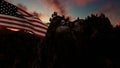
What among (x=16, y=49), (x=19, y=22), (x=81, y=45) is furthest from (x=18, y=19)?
(x=16, y=49)

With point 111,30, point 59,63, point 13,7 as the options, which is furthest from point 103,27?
point 13,7

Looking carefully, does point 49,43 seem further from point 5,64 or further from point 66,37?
point 5,64

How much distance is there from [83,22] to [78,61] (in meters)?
2.31

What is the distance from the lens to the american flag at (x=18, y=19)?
14.6 m

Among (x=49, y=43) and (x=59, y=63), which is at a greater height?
(x=49, y=43)

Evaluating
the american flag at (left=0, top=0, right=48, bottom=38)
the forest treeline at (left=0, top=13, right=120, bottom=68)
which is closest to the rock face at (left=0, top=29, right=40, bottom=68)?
the forest treeline at (left=0, top=13, right=120, bottom=68)

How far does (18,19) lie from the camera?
48.5 feet

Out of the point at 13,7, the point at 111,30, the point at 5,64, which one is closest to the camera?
the point at 13,7

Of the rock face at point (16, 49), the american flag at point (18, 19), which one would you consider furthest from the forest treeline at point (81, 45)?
the rock face at point (16, 49)

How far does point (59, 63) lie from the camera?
15.2 m

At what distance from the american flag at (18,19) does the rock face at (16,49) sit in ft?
22.3

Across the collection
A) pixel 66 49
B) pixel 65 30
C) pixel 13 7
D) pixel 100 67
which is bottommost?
pixel 100 67

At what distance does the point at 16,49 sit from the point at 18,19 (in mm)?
8261

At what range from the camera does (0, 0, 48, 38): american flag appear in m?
14.6
